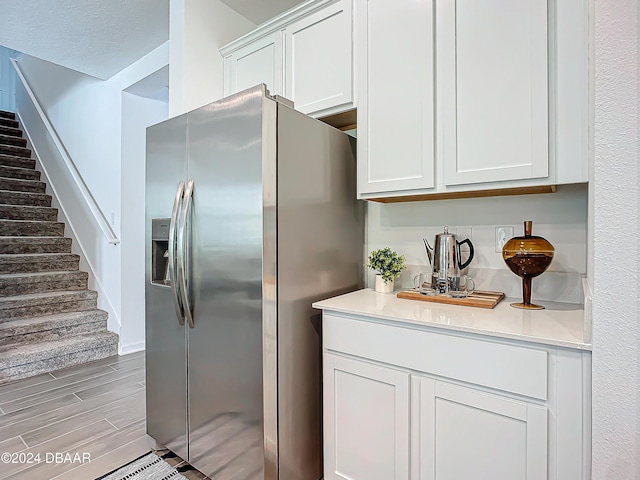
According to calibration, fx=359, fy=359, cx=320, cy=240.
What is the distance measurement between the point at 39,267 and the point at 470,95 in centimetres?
448

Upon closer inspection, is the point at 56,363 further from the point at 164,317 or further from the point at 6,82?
the point at 6,82

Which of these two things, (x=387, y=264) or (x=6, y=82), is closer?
(x=387, y=264)

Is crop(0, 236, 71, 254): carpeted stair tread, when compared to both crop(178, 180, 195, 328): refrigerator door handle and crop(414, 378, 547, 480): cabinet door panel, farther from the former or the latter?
crop(414, 378, 547, 480): cabinet door panel

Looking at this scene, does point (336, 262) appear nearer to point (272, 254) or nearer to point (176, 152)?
point (272, 254)

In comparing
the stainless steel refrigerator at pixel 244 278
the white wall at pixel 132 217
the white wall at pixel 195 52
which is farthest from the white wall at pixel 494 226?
the white wall at pixel 132 217

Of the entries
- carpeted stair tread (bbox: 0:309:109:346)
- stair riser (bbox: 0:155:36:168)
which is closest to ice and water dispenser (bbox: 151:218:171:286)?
carpeted stair tread (bbox: 0:309:109:346)

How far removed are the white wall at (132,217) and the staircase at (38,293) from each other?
0.69ft

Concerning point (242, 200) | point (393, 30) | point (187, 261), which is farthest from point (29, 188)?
point (393, 30)

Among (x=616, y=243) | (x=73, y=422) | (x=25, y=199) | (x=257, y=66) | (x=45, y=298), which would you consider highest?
(x=257, y=66)

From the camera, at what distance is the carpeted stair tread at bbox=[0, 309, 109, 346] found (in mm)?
3150

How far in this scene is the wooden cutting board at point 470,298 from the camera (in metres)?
1.48

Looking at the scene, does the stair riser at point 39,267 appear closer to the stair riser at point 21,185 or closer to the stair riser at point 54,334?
the stair riser at point 54,334

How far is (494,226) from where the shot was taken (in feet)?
5.63

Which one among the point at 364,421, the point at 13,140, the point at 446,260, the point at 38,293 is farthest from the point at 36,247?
the point at 446,260
